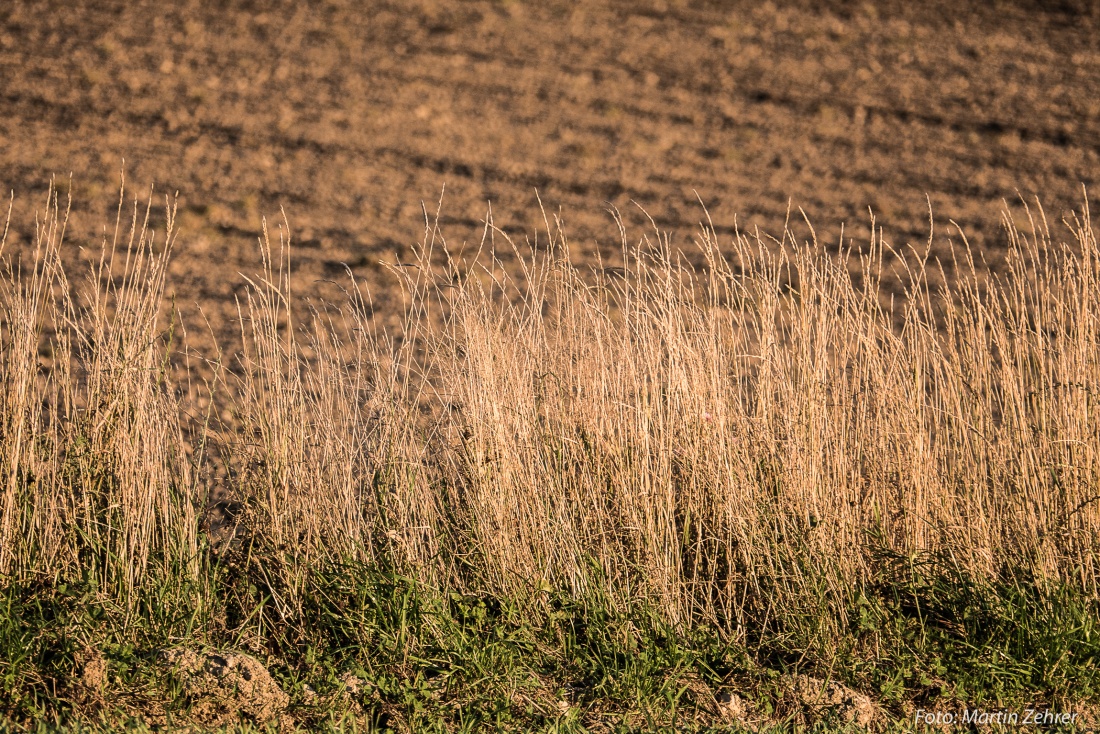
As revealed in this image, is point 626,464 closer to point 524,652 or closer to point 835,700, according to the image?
point 524,652

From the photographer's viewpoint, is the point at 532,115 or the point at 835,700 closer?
the point at 835,700

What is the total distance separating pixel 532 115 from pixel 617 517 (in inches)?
295

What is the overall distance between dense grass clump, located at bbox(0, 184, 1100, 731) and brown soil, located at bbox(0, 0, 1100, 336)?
368 cm

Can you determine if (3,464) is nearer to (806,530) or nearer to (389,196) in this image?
(806,530)

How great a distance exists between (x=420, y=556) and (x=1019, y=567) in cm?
246

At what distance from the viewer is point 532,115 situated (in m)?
11.0

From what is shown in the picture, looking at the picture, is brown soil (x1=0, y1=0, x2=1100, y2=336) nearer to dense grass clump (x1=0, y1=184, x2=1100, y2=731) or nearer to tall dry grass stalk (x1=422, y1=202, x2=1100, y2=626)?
dense grass clump (x1=0, y1=184, x2=1100, y2=731)

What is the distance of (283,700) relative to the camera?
3730 mm

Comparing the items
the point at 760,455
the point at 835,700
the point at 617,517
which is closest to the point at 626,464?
the point at 617,517

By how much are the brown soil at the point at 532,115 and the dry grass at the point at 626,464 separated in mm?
3604

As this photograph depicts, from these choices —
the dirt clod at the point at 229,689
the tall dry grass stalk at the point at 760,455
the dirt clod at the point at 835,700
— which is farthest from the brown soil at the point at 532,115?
the dirt clod at the point at 835,700

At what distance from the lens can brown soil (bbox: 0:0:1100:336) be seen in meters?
9.12

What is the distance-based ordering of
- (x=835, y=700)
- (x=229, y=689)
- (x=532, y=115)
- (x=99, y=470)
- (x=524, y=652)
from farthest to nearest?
(x=532, y=115) < (x=99, y=470) < (x=524, y=652) < (x=835, y=700) < (x=229, y=689)

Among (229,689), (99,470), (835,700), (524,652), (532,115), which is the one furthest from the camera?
(532,115)
